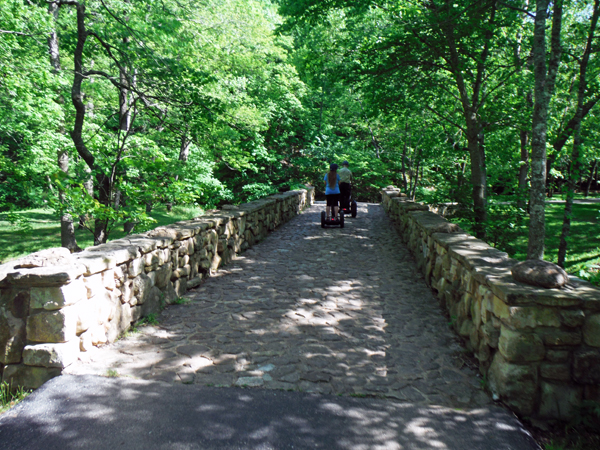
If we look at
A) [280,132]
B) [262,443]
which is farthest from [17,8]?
[280,132]

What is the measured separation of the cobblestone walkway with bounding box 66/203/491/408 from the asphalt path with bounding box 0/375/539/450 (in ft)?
0.66

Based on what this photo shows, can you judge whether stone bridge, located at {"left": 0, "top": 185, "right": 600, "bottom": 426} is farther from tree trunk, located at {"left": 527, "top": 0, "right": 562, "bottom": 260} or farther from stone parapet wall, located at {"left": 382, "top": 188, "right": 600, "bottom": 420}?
A: tree trunk, located at {"left": 527, "top": 0, "right": 562, "bottom": 260}

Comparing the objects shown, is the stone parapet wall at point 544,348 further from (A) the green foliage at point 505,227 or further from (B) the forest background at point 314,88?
(A) the green foliage at point 505,227

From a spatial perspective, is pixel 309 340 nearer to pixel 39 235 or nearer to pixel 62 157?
pixel 62 157

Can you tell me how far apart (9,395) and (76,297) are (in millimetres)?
805

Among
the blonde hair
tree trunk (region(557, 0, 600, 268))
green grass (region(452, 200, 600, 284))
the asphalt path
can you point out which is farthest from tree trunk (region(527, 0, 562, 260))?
the blonde hair

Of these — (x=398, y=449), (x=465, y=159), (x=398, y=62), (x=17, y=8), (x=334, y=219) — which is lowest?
(x=398, y=449)

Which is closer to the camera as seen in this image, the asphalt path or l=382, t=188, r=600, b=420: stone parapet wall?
the asphalt path

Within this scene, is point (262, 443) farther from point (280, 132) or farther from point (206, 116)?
point (280, 132)

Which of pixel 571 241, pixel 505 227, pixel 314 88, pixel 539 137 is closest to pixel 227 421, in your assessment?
pixel 539 137

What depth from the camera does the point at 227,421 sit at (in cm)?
251

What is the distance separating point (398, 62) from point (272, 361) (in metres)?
6.83

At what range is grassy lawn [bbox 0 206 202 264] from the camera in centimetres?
1318

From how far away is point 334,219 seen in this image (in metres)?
10.8
